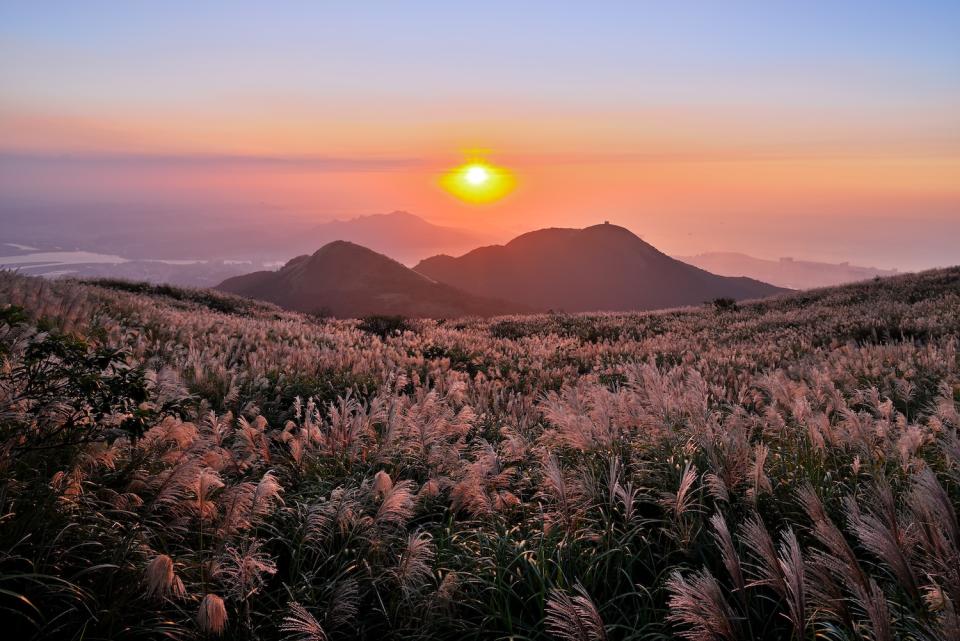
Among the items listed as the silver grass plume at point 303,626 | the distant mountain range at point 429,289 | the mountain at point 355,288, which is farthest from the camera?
the distant mountain range at point 429,289

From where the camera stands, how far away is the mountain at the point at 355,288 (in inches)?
4499

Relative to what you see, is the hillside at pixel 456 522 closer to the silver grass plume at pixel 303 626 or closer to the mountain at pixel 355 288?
the silver grass plume at pixel 303 626

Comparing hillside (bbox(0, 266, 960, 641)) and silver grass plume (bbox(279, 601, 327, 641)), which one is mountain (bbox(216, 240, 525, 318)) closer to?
hillside (bbox(0, 266, 960, 641))

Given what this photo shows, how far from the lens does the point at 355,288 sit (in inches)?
5177

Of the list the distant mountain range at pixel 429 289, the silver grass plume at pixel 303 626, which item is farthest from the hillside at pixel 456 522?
the distant mountain range at pixel 429 289

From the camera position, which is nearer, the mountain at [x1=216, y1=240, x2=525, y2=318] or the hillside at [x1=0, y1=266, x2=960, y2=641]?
the hillside at [x1=0, y1=266, x2=960, y2=641]

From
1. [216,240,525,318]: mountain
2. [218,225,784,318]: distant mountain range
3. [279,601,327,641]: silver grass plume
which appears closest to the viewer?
[279,601,327,641]: silver grass plume

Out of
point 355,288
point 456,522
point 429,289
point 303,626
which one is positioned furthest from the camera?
point 355,288

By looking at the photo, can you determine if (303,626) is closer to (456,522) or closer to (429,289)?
(456,522)

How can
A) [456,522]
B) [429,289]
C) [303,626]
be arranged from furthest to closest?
[429,289] → [456,522] → [303,626]

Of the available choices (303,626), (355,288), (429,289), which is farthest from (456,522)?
(355,288)

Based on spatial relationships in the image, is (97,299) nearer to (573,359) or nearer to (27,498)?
(573,359)

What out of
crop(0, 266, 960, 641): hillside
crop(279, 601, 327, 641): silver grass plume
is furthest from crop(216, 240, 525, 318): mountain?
crop(279, 601, 327, 641): silver grass plume

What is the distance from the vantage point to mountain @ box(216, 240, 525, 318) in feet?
375
